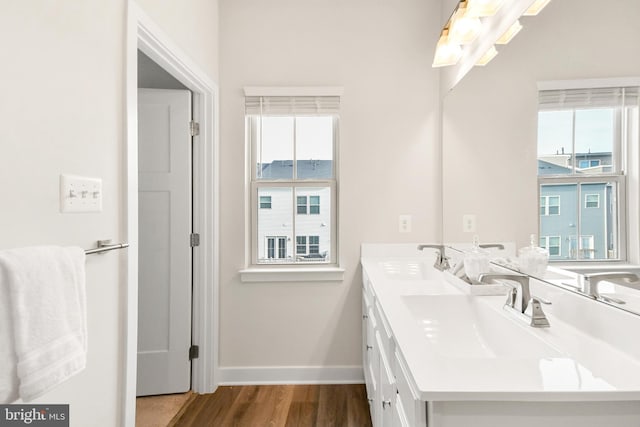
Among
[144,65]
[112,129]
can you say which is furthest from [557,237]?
[144,65]

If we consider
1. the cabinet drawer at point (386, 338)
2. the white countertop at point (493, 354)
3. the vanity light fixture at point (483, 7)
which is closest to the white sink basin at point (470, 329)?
the white countertop at point (493, 354)

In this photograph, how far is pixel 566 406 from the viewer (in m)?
0.68

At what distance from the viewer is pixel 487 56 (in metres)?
1.61

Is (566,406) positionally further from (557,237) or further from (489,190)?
(489,190)

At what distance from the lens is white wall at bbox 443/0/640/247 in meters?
0.92

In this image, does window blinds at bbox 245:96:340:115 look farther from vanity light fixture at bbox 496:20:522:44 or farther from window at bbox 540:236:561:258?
window at bbox 540:236:561:258

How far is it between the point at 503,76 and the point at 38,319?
5.92ft

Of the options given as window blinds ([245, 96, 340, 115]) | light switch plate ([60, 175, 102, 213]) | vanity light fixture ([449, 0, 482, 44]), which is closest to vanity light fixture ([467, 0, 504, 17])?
vanity light fixture ([449, 0, 482, 44])

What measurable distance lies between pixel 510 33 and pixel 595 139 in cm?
71

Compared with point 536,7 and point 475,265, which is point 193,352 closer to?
point 475,265

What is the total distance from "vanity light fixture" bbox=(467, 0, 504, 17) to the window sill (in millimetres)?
1674

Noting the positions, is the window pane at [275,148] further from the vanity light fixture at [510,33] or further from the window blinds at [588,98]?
the window blinds at [588,98]

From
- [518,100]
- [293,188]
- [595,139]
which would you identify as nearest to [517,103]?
[518,100]

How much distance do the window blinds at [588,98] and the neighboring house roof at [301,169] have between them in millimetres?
1511
